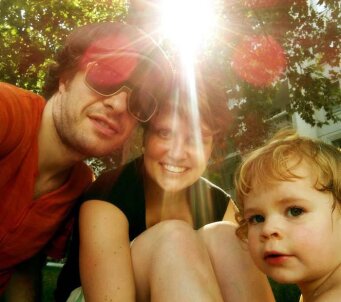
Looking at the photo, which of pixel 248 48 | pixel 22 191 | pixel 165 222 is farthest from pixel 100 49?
pixel 248 48

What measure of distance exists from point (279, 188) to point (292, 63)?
5.09 metres

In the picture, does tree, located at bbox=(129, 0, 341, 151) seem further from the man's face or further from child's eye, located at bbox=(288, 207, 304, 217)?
child's eye, located at bbox=(288, 207, 304, 217)

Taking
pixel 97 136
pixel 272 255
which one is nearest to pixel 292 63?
pixel 97 136

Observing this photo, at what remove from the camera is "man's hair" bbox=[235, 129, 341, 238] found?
7.04 feet

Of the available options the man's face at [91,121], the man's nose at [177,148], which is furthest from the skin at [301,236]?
the man's face at [91,121]

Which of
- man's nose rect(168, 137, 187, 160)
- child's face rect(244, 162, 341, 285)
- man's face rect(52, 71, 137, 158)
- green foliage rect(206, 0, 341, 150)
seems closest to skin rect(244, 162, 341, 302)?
child's face rect(244, 162, 341, 285)

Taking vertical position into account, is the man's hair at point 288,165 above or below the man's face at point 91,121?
below

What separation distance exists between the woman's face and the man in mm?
127

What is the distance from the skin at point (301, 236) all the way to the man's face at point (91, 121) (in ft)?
3.49

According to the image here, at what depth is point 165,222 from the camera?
2402mm

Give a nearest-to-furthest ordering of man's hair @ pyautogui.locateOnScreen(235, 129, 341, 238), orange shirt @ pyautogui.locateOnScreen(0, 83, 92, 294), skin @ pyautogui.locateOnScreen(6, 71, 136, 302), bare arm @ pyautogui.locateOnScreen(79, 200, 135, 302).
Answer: man's hair @ pyautogui.locateOnScreen(235, 129, 341, 238) < bare arm @ pyautogui.locateOnScreen(79, 200, 135, 302) < orange shirt @ pyautogui.locateOnScreen(0, 83, 92, 294) < skin @ pyautogui.locateOnScreen(6, 71, 136, 302)

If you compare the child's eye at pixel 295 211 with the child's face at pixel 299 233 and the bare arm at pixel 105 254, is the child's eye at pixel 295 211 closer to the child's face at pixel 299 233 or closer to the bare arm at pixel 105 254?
the child's face at pixel 299 233

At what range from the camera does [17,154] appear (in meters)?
2.47

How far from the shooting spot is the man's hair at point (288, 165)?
2145 millimetres
